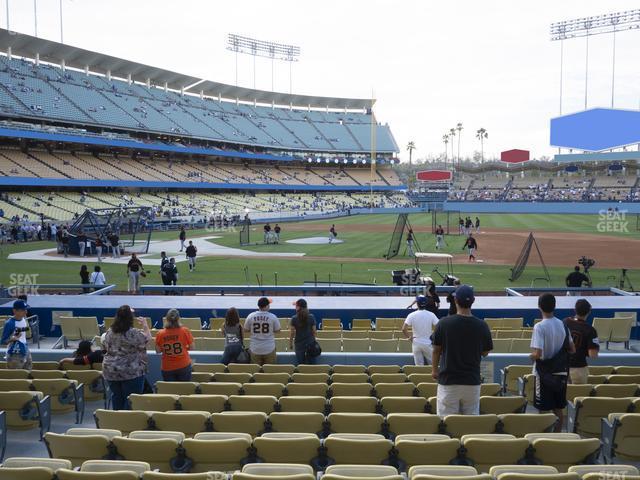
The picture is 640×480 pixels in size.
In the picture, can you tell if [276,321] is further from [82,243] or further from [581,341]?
[82,243]

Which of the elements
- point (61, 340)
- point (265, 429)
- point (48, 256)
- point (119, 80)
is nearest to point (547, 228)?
point (48, 256)

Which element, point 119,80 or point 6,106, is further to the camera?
point 119,80

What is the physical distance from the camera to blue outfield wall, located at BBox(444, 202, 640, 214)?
241 feet

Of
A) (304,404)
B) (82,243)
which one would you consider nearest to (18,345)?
(304,404)

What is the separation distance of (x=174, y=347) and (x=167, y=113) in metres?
83.3

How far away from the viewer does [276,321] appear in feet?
30.9

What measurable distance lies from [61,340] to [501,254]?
27236 mm

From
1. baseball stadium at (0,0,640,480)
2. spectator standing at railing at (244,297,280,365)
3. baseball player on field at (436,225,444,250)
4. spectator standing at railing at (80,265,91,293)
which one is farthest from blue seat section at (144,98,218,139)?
spectator standing at railing at (244,297,280,365)

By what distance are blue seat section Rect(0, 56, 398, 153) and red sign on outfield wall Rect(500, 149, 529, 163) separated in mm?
25713

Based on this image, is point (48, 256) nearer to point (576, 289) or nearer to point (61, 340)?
point (61, 340)

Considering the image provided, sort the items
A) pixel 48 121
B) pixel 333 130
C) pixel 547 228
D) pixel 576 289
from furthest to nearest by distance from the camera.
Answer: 1. pixel 333 130
2. pixel 48 121
3. pixel 547 228
4. pixel 576 289

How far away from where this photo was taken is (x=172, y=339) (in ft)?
26.2

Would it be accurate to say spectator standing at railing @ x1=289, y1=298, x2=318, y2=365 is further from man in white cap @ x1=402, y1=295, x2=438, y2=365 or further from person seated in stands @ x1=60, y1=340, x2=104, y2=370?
person seated in stands @ x1=60, y1=340, x2=104, y2=370

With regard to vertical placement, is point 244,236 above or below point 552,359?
below
